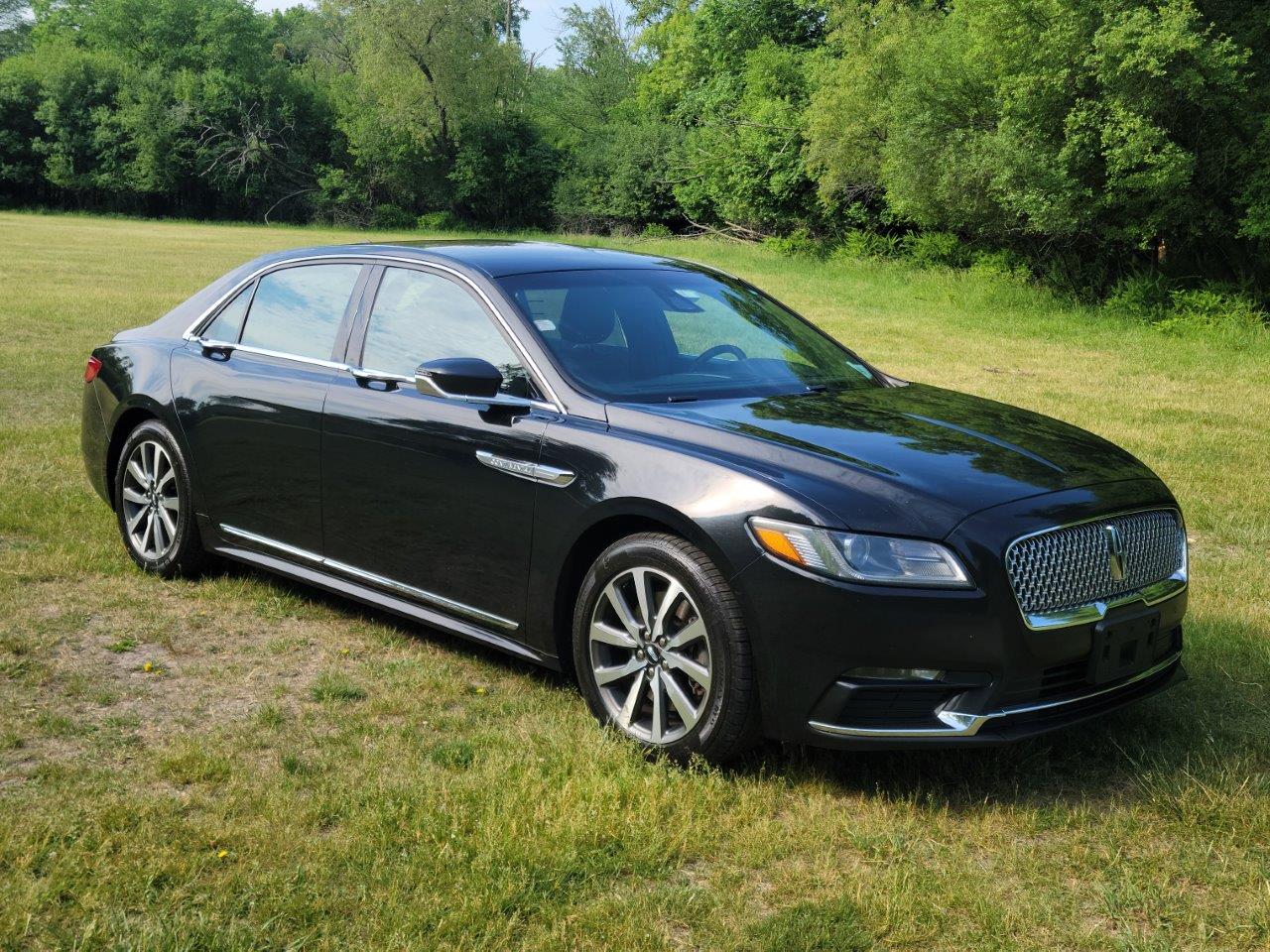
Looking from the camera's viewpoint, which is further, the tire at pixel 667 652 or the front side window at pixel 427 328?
the front side window at pixel 427 328

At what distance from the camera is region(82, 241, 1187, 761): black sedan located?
12.0ft

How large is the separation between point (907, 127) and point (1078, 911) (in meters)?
22.7

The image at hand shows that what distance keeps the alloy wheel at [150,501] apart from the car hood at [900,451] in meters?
2.79

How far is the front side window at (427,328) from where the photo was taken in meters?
4.73

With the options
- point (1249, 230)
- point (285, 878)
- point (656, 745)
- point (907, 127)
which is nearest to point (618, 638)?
point (656, 745)

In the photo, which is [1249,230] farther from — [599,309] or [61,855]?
[61,855]

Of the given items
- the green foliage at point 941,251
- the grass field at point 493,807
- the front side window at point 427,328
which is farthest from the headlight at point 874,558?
the green foliage at point 941,251

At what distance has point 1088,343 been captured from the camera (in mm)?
18891

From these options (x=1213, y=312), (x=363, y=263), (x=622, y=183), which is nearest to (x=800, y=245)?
(x=622, y=183)

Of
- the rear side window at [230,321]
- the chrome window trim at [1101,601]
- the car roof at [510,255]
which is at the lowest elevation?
the chrome window trim at [1101,601]

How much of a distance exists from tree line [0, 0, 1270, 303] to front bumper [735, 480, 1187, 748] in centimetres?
1729

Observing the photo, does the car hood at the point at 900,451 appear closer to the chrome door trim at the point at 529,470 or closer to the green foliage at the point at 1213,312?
the chrome door trim at the point at 529,470

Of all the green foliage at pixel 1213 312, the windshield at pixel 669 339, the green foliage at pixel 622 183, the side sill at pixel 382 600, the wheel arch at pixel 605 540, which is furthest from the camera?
the green foliage at pixel 622 183

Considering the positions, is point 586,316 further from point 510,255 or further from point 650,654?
point 650,654
